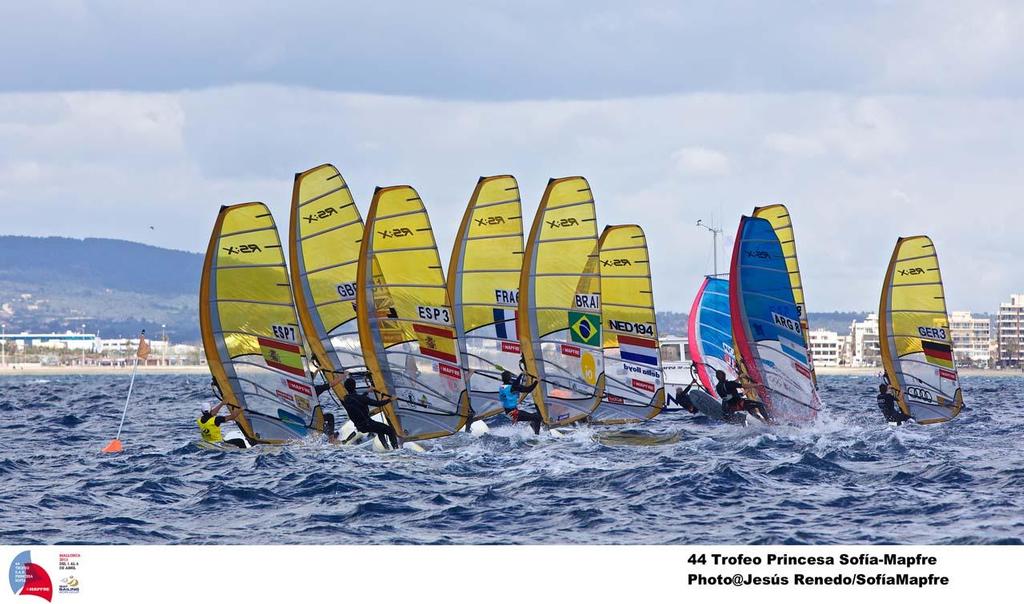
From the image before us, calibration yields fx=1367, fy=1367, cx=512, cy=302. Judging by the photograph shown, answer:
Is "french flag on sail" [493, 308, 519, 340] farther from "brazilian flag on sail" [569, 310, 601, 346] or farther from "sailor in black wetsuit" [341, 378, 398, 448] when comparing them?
"sailor in black wetsuit" [341, 378, 398, 448]

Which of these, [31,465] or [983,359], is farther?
[983,359]

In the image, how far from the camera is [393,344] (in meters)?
20.7

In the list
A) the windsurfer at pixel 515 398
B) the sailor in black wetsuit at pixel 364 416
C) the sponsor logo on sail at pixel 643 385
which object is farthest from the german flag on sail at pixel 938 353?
the sailor in black wetsuit at pixel 364 416

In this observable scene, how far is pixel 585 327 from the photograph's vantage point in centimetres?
2392

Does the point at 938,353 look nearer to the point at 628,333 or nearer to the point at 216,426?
the point at 628,333

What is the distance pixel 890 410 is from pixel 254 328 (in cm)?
1282

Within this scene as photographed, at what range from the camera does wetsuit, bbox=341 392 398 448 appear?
20.0 metres

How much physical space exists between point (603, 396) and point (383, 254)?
581 cm

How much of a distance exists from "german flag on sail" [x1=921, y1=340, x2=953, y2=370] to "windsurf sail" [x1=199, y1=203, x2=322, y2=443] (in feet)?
41.1

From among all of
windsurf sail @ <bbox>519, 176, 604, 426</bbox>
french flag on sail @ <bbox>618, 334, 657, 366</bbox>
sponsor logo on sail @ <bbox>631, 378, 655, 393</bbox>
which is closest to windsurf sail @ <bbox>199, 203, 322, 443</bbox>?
windsurf sail @ <bbox>519, 176, 604, 426</bbox>

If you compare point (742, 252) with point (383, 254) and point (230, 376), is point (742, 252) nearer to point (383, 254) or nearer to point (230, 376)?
point (383, 254)
